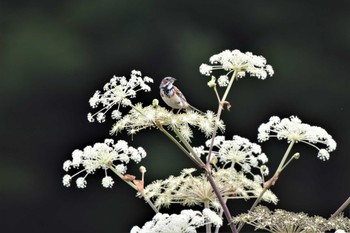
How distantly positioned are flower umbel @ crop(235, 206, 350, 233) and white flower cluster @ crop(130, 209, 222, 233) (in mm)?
49

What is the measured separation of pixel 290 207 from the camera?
3928 millimetres

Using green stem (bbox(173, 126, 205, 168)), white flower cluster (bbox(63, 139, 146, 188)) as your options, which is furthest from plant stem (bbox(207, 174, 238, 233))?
white flower cluster (bbox(63, 139, 146, 188))

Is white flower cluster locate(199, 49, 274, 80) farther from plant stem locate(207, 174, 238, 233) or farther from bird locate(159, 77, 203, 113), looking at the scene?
plant stem locate(207, 174, 238, 233)

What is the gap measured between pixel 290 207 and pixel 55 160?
4.01 ft

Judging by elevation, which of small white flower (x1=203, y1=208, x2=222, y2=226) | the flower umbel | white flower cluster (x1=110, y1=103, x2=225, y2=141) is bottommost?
the flower umbel

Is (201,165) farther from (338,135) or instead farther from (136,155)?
→ (338,135)

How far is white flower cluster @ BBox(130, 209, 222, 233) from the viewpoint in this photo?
1097 mm

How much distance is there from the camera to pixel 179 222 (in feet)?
3.60

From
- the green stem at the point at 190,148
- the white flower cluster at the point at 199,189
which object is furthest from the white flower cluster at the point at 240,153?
the green stem at the point at 190,148

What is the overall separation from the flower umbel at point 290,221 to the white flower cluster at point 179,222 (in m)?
0.05

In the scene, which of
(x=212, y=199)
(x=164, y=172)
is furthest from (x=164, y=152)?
(x=212, y=199)

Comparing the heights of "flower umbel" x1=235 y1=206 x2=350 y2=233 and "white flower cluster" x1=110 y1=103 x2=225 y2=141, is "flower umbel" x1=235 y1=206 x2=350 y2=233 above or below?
below

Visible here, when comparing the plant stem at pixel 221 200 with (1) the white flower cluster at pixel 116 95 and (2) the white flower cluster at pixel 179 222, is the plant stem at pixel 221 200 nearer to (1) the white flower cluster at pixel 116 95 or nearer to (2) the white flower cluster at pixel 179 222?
(2) the white flower cluster at pixel 179 222

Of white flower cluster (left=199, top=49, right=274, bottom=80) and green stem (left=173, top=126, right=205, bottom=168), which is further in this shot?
white flower cluster (left=199, top=49, right=274, bottom=80)
